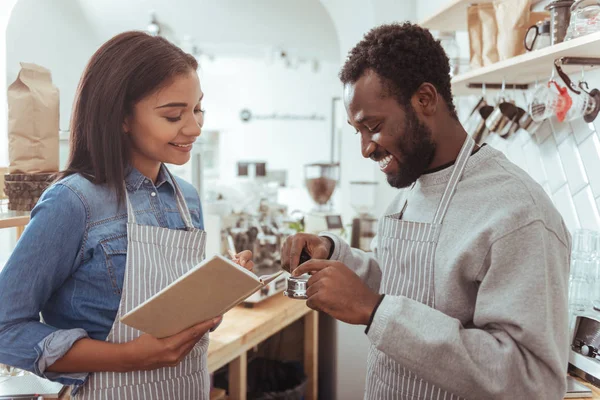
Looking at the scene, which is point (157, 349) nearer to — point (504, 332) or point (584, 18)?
point (504, 332)

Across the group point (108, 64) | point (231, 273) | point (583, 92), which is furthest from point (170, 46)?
→ point (583, 92)

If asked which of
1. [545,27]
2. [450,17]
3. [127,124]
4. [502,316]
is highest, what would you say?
[450,17]

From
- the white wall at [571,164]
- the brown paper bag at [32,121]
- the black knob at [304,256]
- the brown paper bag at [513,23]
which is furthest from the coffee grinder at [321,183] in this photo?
the brown paper bag at [32,121]

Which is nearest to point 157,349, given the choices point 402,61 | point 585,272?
point 402,61

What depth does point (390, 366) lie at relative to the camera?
128 centimetres

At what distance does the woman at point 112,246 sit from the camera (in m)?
1.12

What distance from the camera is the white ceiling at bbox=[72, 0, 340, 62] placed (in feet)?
16.5

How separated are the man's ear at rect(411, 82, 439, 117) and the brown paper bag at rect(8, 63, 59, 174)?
1054 millimetres

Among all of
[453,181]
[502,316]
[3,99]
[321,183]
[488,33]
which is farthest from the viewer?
[321,183]

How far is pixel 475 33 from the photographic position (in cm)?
205

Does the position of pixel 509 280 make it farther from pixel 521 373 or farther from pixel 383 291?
pixel 383 291

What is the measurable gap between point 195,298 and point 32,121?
0.85m

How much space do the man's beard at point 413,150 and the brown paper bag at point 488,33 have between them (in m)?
0.94

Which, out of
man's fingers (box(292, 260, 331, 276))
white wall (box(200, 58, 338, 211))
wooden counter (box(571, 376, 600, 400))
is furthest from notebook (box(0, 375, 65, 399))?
white wall (box(200, 58, 338, 211))
